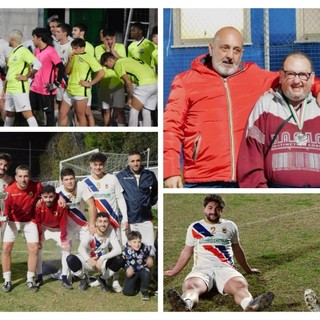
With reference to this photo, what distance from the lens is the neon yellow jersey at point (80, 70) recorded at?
5.62 meters

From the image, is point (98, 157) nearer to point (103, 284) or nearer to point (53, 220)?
→ point (53, 220)

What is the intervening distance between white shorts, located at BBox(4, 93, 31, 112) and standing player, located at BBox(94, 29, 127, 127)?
0.55 metres

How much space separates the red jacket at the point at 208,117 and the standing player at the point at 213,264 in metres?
0.26

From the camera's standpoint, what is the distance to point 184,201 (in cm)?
554

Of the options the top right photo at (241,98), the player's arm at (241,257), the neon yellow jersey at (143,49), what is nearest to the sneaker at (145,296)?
the player's arm at (241,257)

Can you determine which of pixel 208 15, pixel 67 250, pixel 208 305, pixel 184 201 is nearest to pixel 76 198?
pixel 67 250

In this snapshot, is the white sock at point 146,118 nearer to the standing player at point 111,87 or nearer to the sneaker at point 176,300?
the standing player at point 111,87

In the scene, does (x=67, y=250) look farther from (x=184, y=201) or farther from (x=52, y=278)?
(x=184, y=201)

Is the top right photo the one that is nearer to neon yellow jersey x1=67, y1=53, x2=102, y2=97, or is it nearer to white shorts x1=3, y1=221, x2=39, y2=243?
neon yellow jersey x1=67, y1=53, x2=102, y2=97

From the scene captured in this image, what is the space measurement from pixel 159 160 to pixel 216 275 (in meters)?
0.94

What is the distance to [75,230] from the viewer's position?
5637mm

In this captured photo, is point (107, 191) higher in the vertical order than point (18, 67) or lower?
lower

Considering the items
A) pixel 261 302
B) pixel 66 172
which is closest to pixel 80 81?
pixel 66 172
